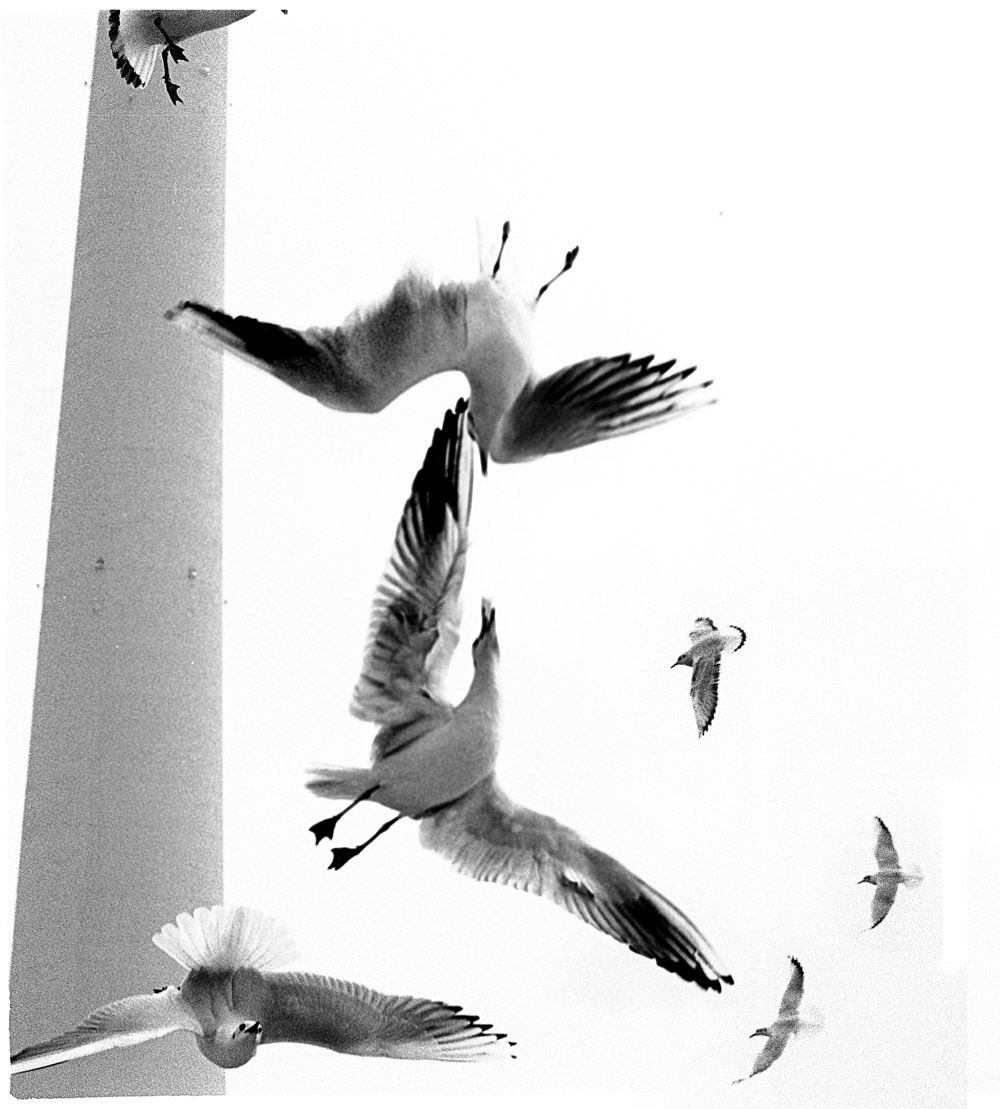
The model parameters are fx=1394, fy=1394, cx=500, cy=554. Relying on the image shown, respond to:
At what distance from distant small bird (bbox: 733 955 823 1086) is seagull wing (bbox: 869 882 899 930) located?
0.28ft

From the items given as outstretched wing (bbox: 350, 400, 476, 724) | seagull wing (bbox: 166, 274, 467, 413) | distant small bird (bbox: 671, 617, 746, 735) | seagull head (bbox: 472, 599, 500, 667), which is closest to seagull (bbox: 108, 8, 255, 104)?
seagull wing (bbox: 166, 274, 467, 413)

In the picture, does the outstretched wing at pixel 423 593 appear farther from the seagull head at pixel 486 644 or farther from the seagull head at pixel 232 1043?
the seagull head at pixel 232 1043

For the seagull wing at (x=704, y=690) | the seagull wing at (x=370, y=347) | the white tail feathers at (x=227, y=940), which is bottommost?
the white tail feathers at (x=227, y=940)

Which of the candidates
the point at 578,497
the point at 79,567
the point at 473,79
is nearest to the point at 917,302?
the point at 578,497

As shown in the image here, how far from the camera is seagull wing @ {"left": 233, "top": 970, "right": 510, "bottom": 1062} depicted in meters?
1.33

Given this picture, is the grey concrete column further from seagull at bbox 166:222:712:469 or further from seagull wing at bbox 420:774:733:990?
seagull wing at bbox 420:774:733:990

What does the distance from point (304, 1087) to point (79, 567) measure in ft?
1.80

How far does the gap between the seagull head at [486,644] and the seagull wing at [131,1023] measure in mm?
434

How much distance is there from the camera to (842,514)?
135 cm

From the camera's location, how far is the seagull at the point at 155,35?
137cm

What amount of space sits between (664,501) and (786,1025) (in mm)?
518

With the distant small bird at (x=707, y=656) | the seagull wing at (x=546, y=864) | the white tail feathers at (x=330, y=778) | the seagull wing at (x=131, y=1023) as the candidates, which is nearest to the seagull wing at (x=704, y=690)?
the distant small bird at (x=707, y=656)

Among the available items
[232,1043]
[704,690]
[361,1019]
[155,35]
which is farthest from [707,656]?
[155,35]

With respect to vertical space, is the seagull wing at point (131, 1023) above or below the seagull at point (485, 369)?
below
